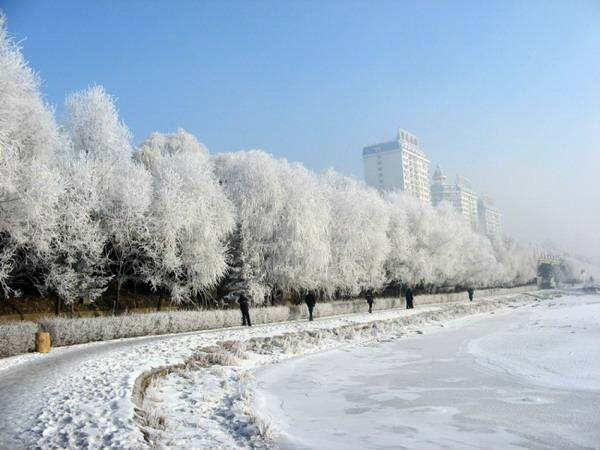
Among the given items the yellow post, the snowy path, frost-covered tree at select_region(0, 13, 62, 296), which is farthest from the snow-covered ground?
frost-covered tree at select_region(0, 13, 62, 296)

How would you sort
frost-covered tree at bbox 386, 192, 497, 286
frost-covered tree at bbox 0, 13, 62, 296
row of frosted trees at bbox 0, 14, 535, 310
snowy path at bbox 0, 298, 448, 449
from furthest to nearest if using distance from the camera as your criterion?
1. frost-covered tree at bbox 386, 192, 497, 286
2. row of frosted trees at bbox 0, 14, 535, 310
3. frost-covered tree at bbox 0, 13, 62, 296
4. snowy path at bbox 0, 298, 448, 449

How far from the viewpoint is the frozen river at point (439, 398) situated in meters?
9.16

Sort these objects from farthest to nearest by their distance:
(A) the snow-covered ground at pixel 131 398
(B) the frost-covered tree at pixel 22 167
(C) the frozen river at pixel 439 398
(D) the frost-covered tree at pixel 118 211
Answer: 1. (D) the frost-covered tree at pixel 118 211
2. (B) the frost-covered tree at pixel 22 167
3. (C) the frozen river at pixel 439 398
4. (A) the snow-covered ground at pixel 131 398

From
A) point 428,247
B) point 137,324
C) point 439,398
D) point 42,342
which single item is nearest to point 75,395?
point 439,398

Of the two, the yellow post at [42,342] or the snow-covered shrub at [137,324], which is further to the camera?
the snow-covered shrub at [137,324]

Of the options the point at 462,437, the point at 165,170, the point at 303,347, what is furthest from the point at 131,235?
the point at 462,437

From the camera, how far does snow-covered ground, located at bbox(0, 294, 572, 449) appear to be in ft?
27.3

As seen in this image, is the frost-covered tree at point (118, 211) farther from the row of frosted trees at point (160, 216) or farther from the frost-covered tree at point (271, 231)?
the frost-covered tree at point (271, 231)

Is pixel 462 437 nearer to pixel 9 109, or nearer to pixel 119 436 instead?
pixel 119 436

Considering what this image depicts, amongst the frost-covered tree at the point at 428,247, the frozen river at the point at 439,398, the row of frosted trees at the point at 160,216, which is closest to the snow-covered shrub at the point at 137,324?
the row of frosted trees at the point at 160,216

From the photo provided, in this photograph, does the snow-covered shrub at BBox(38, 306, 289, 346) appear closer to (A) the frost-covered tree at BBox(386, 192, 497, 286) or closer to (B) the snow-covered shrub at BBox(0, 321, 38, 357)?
(B) the snow-covered shrub at BBox(0, 321, 38, 357)

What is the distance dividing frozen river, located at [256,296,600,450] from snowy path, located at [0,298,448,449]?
2830mm

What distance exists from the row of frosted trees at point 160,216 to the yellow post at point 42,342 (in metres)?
5.77

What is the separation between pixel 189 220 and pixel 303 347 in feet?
42.5
